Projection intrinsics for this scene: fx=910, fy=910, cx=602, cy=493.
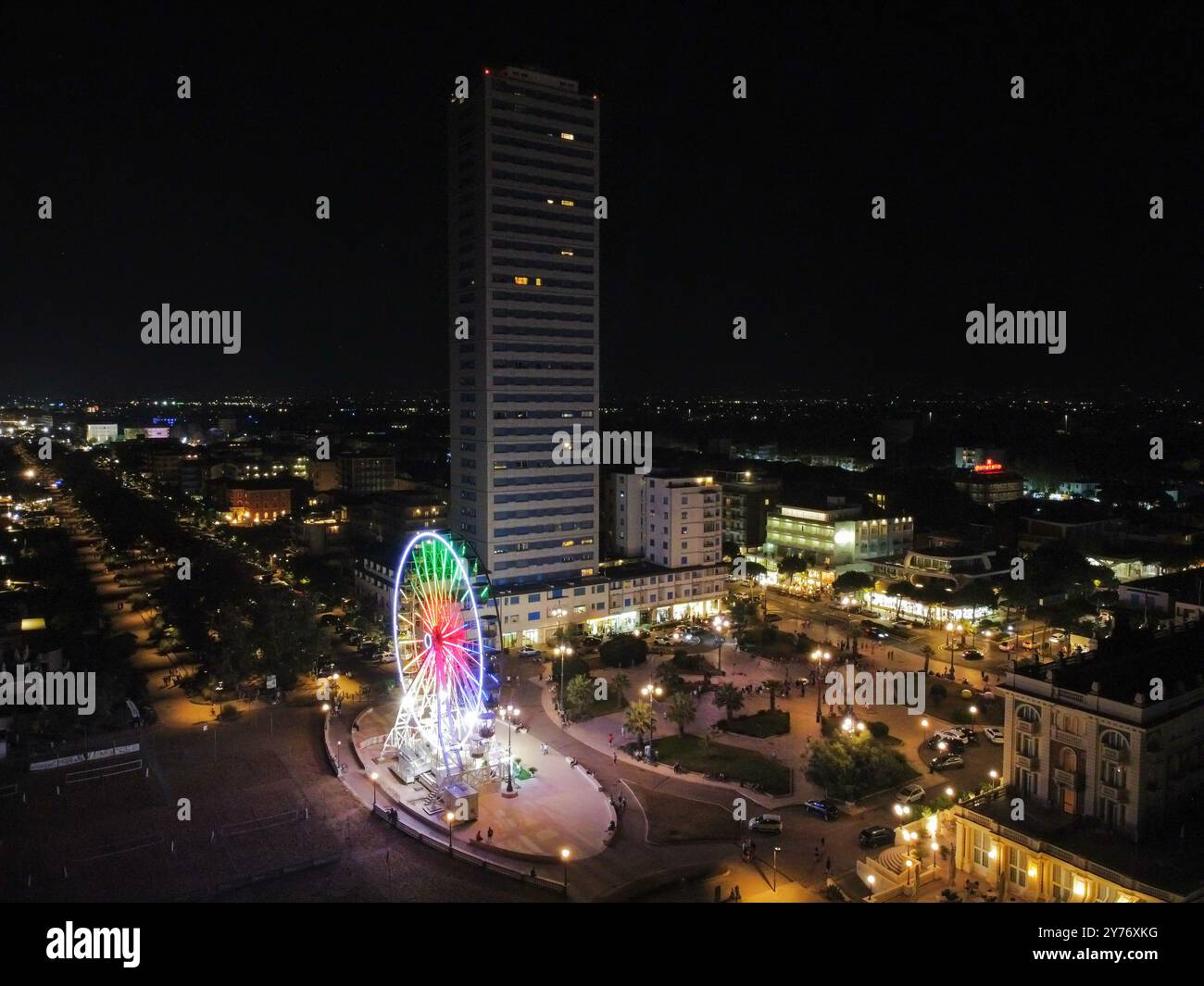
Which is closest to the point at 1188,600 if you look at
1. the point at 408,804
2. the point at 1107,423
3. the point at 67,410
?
the point at 408,804

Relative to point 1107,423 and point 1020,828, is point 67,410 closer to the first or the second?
point 1107,423

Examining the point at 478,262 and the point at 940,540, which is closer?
the point at 478,262

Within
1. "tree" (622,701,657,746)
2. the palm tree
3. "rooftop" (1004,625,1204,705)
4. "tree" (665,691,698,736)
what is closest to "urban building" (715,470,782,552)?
the palm tree

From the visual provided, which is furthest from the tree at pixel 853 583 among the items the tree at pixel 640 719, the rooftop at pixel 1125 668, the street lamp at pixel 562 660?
the tree at pixel 640 719

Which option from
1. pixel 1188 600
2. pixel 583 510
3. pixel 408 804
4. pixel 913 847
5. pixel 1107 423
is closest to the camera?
pixel 913 847

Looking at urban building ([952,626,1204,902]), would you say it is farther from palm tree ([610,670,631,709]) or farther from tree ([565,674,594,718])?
palm tree ([610,670,631,709])

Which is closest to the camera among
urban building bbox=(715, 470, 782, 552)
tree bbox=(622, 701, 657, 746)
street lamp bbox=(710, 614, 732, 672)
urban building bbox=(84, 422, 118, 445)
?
tree bbox=(622, 701, 657, 746)

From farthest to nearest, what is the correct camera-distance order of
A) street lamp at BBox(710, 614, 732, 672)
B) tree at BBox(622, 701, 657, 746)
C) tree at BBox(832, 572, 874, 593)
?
tree at BBox(832, 572, 874, 593)
street lamp at BBox(710, 614, 732, 672)
tree at BBox(622, 701, 657, 746)
